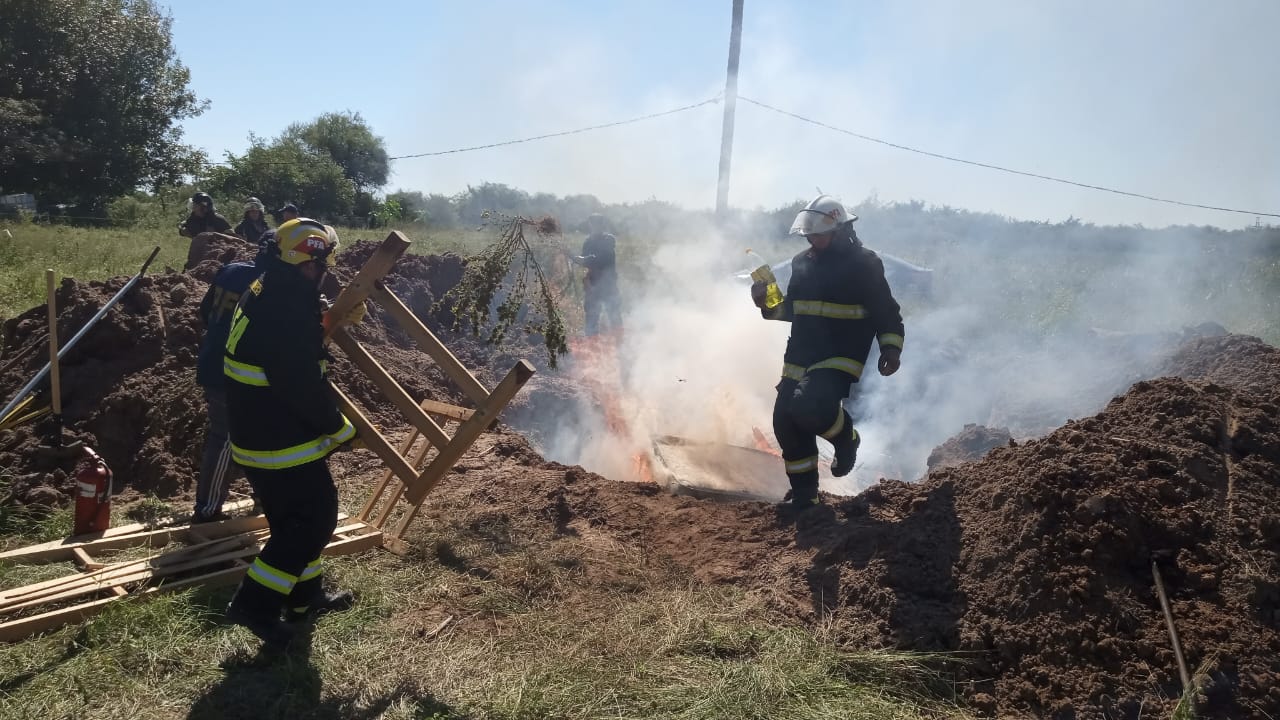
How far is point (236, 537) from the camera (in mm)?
4371

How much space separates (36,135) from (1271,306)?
28629 millimetres

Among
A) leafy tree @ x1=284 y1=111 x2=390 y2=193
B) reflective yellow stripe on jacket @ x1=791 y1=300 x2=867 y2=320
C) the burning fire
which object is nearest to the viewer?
reflective yellow stripe on jacket @ x1=791 y1=300 x2=867 y2=320

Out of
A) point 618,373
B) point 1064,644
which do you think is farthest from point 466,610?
point 618,373

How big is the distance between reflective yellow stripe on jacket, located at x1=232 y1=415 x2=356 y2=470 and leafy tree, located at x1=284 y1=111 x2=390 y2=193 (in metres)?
30.0

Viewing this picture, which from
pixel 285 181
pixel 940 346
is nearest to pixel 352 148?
pixel 285 181

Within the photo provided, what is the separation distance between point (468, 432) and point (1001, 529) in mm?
2754

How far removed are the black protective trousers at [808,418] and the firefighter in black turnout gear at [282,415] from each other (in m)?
2.80

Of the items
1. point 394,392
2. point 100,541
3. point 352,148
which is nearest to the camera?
point 394,392

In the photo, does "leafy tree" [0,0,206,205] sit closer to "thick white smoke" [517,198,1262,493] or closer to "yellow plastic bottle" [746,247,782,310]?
"thick white smoke" [517,198,1262,493]

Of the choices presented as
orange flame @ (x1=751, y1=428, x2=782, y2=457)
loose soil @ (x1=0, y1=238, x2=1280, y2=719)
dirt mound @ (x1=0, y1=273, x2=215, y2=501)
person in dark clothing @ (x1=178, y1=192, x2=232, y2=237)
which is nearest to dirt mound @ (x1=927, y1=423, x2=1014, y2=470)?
orange flame @ (x1=751, y1=428, x2=782, y2=457)

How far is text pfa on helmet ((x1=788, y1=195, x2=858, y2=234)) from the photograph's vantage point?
5047 millimetres

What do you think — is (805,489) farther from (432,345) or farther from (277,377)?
(277,377)

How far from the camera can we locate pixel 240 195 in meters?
24.1

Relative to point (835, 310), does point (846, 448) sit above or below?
below
